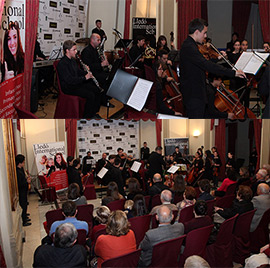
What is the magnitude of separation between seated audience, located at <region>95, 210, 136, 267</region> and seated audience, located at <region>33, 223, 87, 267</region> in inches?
7.5

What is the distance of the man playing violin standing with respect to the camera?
2.80m

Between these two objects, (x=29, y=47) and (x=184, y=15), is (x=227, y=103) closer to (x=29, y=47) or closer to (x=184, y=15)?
(x=184, y=15)

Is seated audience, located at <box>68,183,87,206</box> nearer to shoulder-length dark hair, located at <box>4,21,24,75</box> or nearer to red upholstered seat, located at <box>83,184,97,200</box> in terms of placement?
red upholstered seat, located at <box>83,184,97,200</box>

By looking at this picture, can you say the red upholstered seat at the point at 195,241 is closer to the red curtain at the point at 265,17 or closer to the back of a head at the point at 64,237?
the back of a head at the point at 64,237

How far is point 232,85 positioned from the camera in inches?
192

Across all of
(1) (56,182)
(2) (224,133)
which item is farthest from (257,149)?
(1) (56,182)

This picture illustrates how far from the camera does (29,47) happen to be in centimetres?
354

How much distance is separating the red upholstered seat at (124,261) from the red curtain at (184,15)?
3.36 meters

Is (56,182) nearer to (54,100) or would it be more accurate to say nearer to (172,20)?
(54,100)

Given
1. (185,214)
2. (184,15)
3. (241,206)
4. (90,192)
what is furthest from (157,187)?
(184,15)

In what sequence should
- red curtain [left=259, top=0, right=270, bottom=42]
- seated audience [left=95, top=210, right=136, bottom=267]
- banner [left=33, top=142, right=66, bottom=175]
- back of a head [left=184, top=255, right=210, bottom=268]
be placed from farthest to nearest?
red curtain [left=259, top=0, right=270, bottom=42] → banner [left=33, top=142, right=66, bottom=175] → seated audience [left=95, top=210, right=136, bottom=267] → back of a head [left=184, top=255, right=210, bottom=268]

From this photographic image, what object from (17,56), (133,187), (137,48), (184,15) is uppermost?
(184,15)

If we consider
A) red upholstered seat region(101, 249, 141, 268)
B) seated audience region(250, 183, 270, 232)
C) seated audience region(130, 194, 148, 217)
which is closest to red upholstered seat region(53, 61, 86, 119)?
seated audience region(130, 194, 148, 217)

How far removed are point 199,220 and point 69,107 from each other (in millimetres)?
2008
